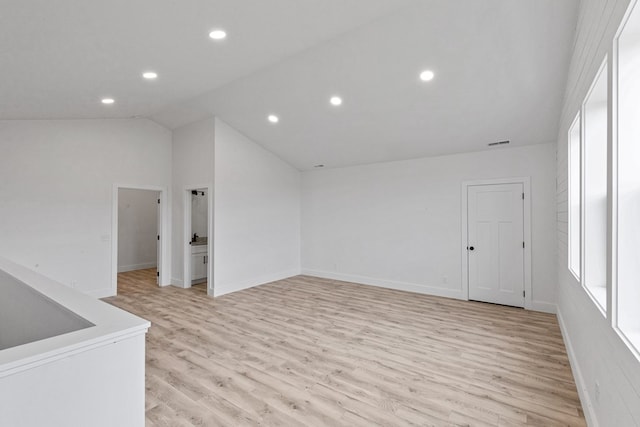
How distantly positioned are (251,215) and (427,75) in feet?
13.3

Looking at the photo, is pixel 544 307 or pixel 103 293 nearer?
pixel 544 307

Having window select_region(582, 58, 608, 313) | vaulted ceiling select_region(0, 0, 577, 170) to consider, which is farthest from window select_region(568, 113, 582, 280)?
vaulted ceiling select_region(0, 0, 577, 170)

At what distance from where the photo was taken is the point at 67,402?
47.4 inches

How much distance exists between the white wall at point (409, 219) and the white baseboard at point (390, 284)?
0.06 feet

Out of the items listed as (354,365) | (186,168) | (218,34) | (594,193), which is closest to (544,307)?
(594,193)

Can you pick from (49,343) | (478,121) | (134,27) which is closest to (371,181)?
(478,121)

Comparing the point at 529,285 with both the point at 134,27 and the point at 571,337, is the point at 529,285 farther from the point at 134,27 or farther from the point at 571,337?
the point at 134,27

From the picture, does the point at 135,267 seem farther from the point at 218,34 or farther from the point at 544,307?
the point at 544,307

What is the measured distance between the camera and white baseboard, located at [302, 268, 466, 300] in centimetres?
542

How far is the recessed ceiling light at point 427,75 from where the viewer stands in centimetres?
355

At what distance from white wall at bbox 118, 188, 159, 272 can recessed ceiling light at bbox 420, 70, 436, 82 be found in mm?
7053

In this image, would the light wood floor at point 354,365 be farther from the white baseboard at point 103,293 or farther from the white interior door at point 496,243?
the white baseboard at point 103,293

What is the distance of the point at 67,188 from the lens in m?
5.11

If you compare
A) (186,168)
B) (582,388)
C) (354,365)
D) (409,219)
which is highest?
(186,168)
